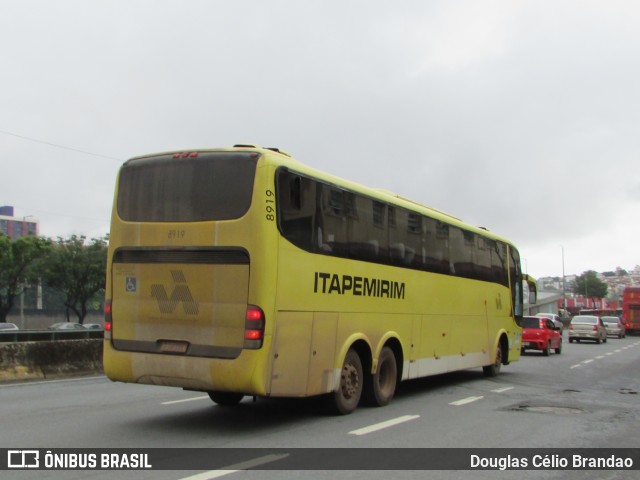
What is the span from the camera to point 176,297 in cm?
864

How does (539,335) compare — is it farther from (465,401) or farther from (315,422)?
(315,422)

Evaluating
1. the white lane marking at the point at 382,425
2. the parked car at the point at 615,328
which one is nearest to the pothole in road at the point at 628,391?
the white lane marking at the point at 382,425

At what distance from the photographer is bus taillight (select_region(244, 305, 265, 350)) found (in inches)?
320

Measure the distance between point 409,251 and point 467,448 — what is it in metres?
4.82

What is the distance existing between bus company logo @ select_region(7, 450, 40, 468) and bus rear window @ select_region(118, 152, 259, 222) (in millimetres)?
3229

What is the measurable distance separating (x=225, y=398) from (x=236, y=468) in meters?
4.45

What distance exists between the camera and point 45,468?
659 cm

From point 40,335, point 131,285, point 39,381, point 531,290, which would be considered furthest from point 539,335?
point 131,285

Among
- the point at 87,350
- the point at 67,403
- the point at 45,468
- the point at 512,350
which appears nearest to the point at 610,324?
the point at 512,350

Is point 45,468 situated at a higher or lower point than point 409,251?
lower

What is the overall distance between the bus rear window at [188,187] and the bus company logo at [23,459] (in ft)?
10.6

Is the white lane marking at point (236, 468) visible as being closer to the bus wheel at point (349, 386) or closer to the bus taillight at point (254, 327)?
the bus taillight at point (254, 327)

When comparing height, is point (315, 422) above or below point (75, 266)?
below

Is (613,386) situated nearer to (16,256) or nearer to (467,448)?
(467,448)
